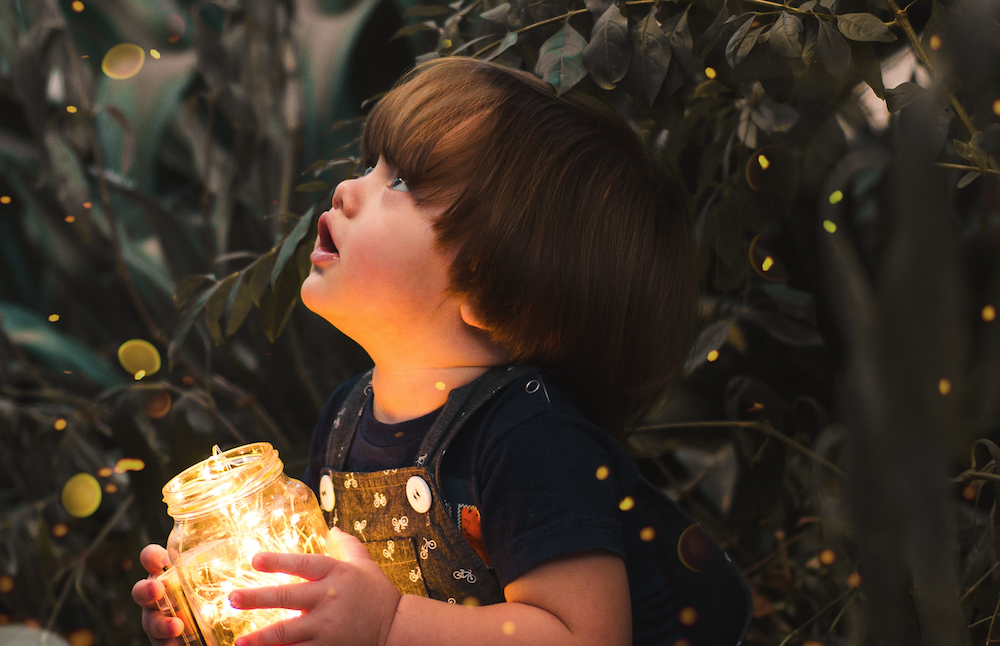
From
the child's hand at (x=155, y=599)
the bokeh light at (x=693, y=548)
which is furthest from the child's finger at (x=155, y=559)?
the bokeh light at (x=693, y=548)

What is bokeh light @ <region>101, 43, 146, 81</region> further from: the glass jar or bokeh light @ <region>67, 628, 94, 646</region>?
the glass jar

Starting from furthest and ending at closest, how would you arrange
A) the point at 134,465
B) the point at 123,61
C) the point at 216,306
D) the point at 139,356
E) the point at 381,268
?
1. the point at 123,61
2. the point at 139,356
3. the point at 134,465
4. the point at 216,306
5. the point at 381,268

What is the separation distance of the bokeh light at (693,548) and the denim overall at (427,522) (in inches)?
6.5

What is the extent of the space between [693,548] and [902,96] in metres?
0.37

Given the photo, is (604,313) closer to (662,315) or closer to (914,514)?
(662,315)

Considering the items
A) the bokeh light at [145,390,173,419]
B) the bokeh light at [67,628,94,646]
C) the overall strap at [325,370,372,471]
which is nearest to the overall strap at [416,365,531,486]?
the overall strap at [325,370,372,471]

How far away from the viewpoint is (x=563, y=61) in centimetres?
54

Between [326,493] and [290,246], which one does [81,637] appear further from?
[290,246]

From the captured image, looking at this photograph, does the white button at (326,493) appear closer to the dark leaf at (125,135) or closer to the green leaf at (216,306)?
the green leaf at (216,306)

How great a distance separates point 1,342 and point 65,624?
42cm

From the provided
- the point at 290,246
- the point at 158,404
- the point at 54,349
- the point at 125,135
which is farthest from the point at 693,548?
the point at 54,349

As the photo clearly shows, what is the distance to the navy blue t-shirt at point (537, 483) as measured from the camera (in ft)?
1.63

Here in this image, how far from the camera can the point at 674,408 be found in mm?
1045

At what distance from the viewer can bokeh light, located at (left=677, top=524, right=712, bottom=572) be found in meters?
0.63
